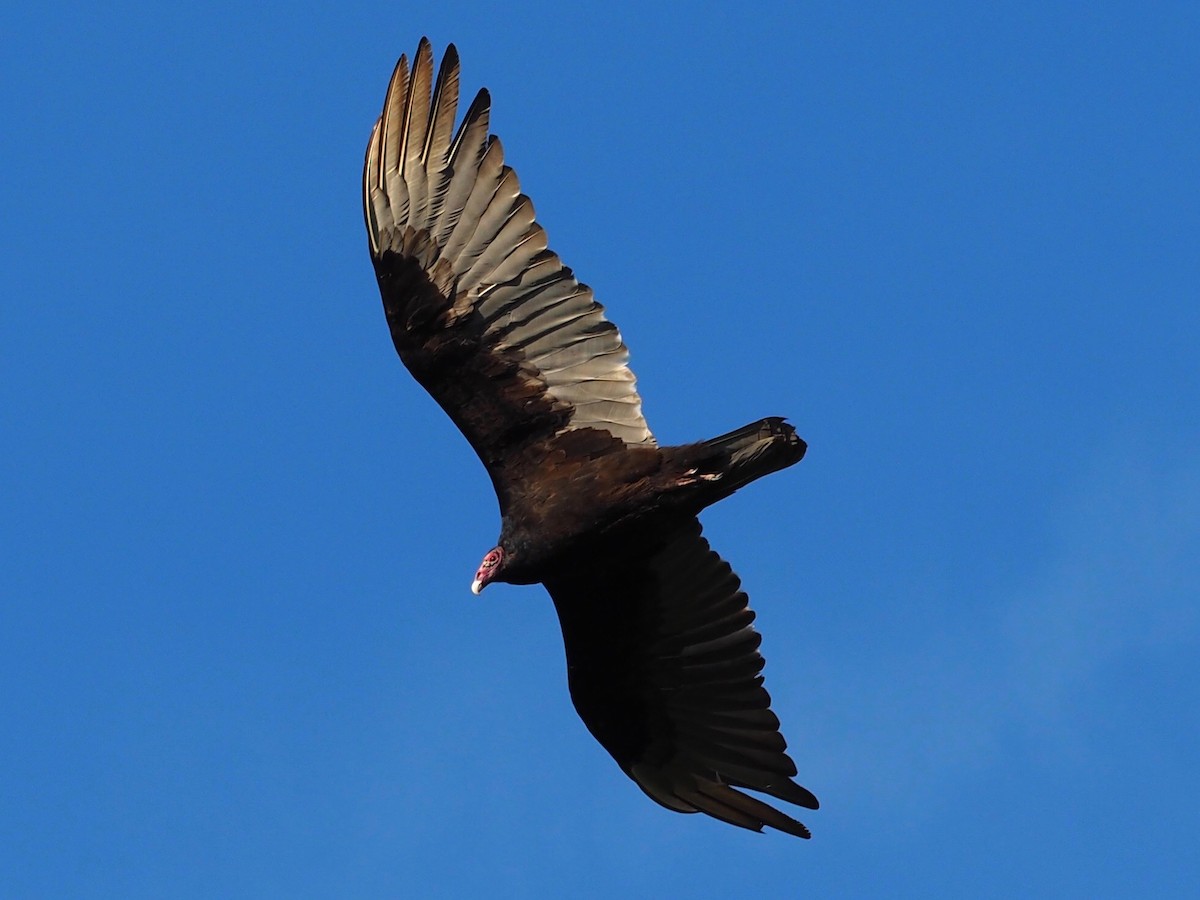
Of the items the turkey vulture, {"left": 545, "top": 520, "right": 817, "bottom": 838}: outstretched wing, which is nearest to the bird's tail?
the turkey vulture

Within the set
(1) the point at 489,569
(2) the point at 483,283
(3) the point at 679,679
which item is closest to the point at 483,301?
(2) the point at 483,283

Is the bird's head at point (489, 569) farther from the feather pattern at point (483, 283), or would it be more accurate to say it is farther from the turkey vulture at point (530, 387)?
the feather pattern at point (483, 283)

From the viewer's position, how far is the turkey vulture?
988cm

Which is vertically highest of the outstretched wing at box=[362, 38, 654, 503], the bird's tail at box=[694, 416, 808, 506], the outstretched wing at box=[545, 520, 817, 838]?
the outstretched wing at box=[362, 38, 654, 503]

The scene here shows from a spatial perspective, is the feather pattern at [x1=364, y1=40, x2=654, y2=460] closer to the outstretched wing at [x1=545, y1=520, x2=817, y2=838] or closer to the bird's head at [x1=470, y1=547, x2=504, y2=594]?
the bird's head at [x1=470, y1=547, x2=504, y2=594]

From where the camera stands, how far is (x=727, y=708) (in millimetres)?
10695

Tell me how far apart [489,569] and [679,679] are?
1.49 meters

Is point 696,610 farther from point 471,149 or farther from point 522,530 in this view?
point 471,149

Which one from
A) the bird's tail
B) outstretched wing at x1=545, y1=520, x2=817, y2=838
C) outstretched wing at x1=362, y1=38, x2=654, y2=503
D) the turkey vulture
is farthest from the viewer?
outstretched wing at x1=545, y1=520, x2=817, y2=838

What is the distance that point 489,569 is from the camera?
996 centimetres

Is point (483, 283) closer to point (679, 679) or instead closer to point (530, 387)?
point (530, 387)

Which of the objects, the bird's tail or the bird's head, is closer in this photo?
the bird's tail

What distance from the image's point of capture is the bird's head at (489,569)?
32.6ft

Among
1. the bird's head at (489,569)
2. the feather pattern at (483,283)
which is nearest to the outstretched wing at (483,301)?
the feather pattern at (483,283)
